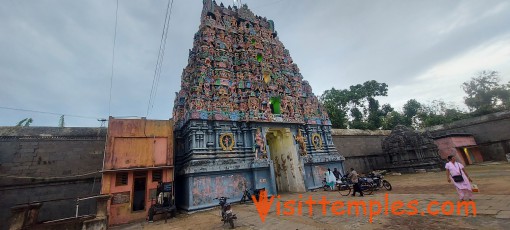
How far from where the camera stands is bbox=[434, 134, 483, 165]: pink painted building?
22.4m

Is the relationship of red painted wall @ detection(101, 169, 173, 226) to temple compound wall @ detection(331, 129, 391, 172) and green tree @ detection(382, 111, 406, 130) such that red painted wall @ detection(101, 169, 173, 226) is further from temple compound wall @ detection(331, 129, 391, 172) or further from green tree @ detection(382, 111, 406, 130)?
green tree @ detection(382, 111, 406, 130)

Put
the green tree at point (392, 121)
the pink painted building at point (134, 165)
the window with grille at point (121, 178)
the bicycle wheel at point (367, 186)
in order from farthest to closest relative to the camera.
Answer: the green tree at point (392, 121) → the bicycle wheel at point (367, 186) → the window with grille at point (121, 178) → the pink painted building at point (134, 165)

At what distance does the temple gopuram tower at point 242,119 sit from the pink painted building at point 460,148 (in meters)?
15.1

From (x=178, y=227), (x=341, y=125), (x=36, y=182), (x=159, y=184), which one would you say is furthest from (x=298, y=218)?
(x=341, y=125)

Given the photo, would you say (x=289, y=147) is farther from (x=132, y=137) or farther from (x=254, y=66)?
(x=132, y=137)

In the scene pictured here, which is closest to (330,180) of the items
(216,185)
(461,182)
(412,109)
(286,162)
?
(286,162)

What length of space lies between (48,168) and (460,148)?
35.3 m

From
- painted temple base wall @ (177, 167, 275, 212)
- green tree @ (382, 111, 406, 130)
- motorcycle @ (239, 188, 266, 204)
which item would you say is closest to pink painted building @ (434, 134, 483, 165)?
green tree @ (382, 111, 406, 130)

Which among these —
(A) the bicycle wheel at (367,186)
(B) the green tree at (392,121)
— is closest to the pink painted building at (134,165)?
(A) the bicycle wheel at (367,186)

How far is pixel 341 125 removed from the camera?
106 feet

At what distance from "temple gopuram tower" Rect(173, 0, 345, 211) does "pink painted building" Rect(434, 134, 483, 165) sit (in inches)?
595

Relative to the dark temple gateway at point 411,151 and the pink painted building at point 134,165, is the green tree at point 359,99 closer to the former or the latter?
the dark temple gateway at point 411,151

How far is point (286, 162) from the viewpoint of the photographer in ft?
50.8

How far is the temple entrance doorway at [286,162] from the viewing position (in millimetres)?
14359
